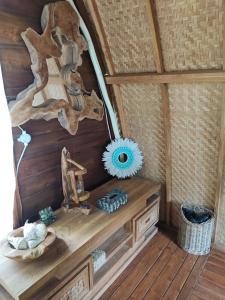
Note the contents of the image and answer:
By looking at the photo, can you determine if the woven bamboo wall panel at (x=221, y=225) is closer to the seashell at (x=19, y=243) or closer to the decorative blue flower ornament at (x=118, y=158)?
the decorative blue flower ornament at (x=118, y=158)

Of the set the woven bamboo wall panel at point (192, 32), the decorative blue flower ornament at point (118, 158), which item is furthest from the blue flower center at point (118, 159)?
the woven bamboo wall panel at point (192, 32)

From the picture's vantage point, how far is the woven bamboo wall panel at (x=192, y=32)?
146 centimetres

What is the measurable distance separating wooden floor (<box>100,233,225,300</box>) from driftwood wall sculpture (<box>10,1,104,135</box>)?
1.25 metres

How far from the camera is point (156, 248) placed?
2.21m

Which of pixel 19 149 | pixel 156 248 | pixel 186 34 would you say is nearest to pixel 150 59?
pixel 186 34

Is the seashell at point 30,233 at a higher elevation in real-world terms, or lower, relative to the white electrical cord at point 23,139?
lower

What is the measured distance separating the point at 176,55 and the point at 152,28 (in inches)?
9.8

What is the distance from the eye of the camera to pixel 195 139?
2002mm

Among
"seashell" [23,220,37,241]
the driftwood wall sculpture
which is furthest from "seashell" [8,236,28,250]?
the driftwood wall sculpture

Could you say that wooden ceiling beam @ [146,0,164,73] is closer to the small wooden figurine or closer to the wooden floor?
the small wooden figurine

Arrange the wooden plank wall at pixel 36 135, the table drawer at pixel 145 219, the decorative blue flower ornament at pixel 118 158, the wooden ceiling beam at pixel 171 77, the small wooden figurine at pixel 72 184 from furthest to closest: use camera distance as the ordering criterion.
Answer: the decorative blue flower ornament at pixel 118 158 → the table drawer at pixel 145 219 → the small wooden figurine at pixel 72 184 → the wooden ceiling beam at pixel 171 77 → the wooden plank wall at pixel 36 135

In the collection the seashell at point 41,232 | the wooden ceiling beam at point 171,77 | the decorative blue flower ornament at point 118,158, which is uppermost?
the wooden ceiling beam at point 171,77

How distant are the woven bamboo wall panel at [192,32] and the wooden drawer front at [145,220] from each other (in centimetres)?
123

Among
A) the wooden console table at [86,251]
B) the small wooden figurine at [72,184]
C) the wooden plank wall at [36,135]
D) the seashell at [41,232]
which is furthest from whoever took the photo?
the small wooden figurine at [72,184]
